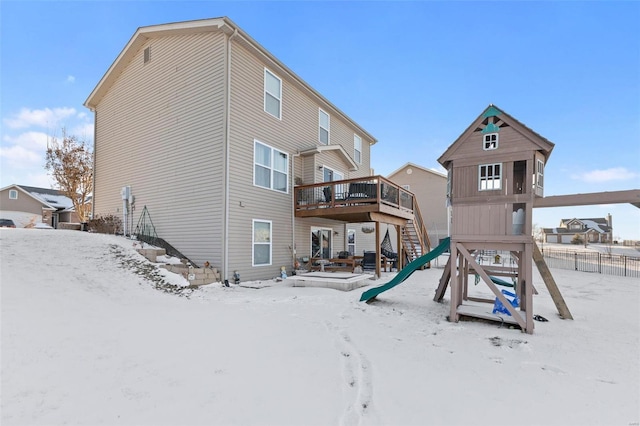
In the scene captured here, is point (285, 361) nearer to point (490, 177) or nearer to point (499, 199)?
point (499, 199)

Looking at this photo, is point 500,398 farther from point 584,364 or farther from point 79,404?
point 79,404

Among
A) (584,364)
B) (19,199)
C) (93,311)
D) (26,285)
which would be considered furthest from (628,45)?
(19,199)

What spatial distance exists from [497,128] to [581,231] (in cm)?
6534

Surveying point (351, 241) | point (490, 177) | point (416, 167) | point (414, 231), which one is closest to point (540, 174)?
point (490, 177)

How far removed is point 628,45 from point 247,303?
47.1 ft

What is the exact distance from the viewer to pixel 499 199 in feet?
20.5

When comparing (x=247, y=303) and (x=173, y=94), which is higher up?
(x=173, y=94)

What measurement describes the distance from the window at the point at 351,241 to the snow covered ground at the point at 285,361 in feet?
31.5

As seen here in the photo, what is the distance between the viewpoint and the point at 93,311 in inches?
222

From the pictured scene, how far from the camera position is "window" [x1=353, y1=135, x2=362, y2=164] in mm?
18438

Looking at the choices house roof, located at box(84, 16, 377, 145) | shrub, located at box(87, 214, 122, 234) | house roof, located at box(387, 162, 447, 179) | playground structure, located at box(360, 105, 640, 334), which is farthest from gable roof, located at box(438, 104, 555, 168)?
→ house roof, located at box(387, 162, 447, 179)

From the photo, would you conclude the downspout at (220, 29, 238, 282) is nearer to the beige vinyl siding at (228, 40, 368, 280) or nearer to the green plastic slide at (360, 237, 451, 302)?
the beige vinyl siding at (228, 40, 368, 280)

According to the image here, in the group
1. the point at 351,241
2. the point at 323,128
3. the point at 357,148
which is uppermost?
the point at 323,128

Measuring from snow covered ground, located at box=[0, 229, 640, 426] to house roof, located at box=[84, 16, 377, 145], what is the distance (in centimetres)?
853
